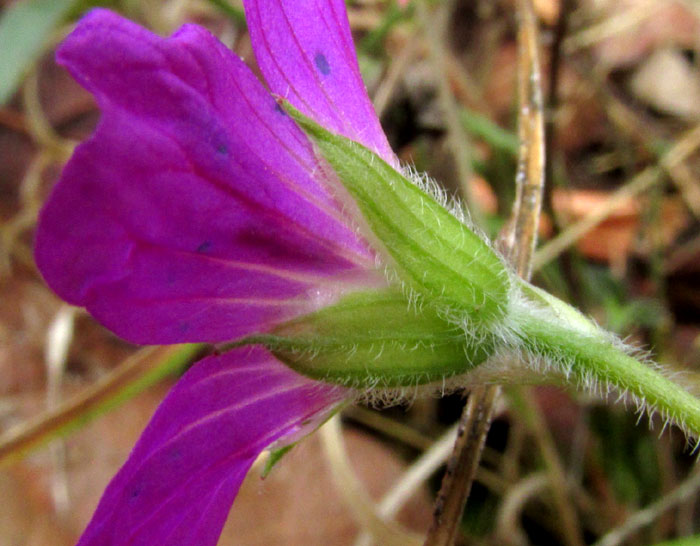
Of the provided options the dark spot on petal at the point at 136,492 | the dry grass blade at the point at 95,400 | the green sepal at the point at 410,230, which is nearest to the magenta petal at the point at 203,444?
the dark spot on petal at the point at 136,492

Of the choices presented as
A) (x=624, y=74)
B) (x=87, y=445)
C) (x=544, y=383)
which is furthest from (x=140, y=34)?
(x=624, y=74)

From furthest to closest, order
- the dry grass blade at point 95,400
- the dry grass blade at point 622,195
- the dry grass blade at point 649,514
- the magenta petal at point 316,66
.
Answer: the dry grass blade at point 622,195, the dry grass blade at point 649,514, the dry grass blade at point 95,400, the magenta petal at point 316,66

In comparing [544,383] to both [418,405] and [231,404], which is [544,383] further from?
[418,405]

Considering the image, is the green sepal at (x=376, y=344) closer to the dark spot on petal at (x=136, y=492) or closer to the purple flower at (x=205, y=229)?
the purple flower at (x=205, y=229)

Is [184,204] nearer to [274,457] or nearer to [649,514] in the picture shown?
[274,457]

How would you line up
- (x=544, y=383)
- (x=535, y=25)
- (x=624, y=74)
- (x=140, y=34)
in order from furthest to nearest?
(x=624, y=74) → (x=535, y=25) → (x=544, y=383) → (x=140, y=34)

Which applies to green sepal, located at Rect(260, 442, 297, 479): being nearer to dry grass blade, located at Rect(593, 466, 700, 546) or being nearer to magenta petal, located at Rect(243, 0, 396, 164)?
magenta petal, located at Rect(243, 0, 396, 164)
